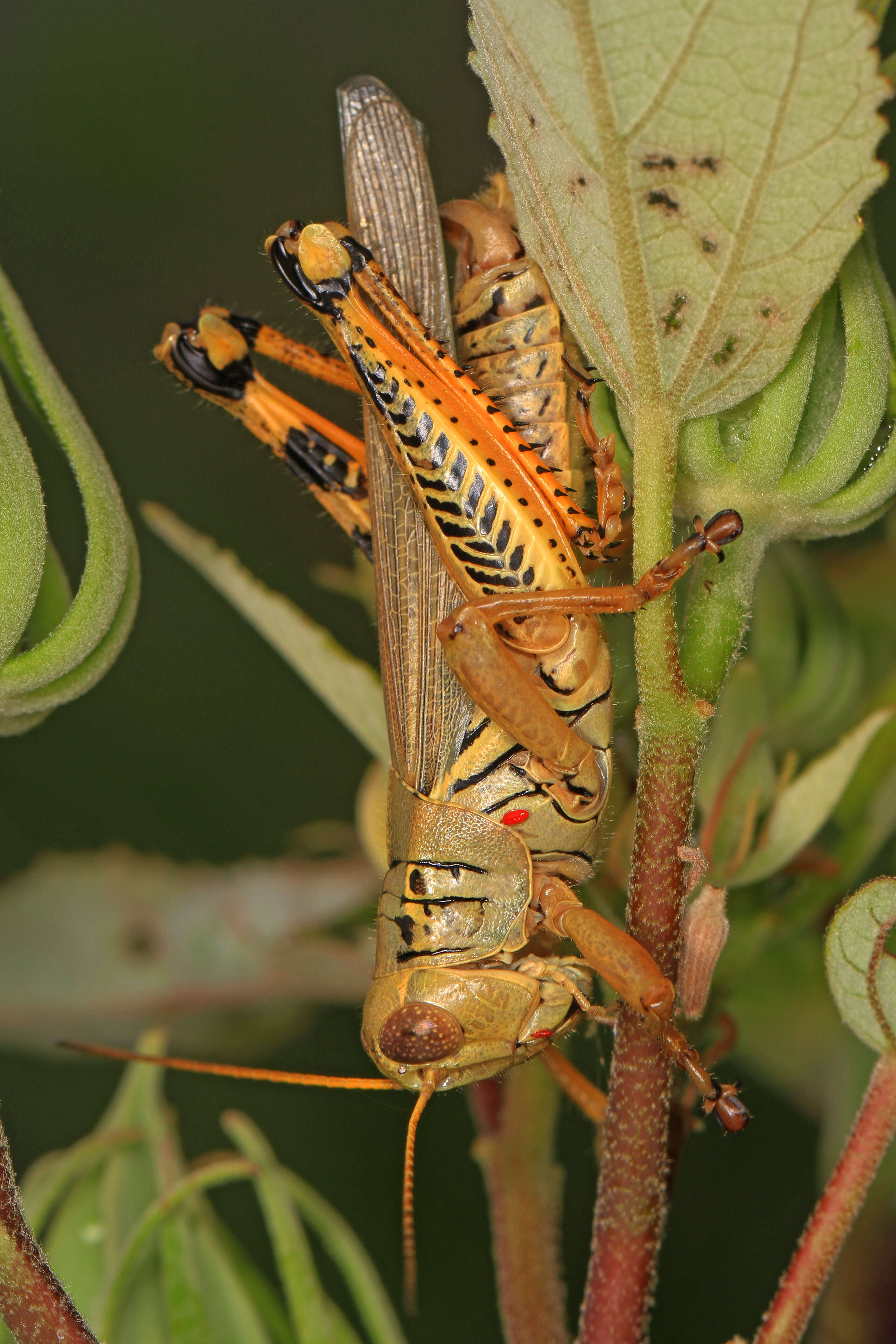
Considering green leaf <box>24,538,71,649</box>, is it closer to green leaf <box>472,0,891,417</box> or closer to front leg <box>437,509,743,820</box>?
front leg <box>437,509,743,820</box>

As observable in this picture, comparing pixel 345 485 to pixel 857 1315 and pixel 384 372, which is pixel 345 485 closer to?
pixel 384 372

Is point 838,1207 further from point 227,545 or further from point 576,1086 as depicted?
point 227,545

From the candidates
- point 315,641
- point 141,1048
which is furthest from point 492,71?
point 141,1048

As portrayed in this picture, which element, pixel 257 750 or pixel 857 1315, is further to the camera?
pixel 257 750

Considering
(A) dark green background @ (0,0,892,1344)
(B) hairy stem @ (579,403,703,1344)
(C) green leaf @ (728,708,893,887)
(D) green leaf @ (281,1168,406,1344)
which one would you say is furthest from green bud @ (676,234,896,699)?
(A) dark green background @ (0,0,892,1344)

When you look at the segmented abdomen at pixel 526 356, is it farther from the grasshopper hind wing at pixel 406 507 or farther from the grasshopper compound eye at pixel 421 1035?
the grasshopper compound eye at pixel 421 1035

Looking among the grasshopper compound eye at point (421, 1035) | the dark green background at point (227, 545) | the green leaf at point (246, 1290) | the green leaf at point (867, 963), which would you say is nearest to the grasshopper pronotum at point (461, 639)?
the grasshopper compound eye at point (421, 1035)
